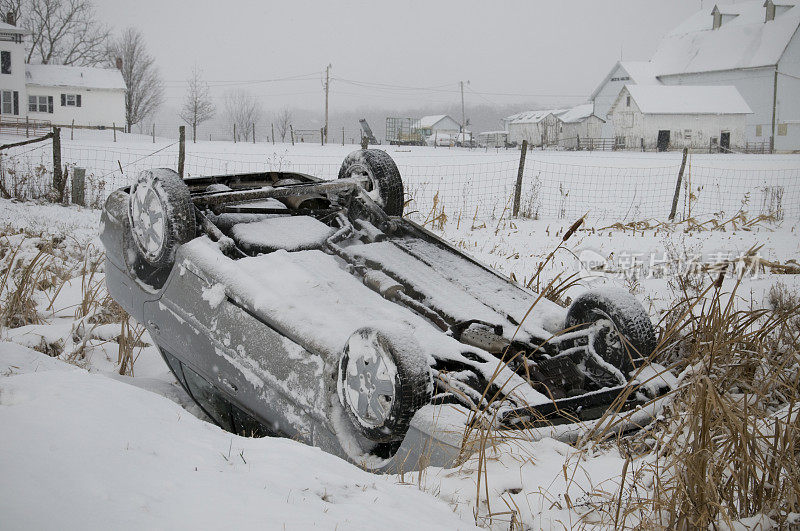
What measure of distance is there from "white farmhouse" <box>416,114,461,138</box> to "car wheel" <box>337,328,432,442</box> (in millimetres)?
47890

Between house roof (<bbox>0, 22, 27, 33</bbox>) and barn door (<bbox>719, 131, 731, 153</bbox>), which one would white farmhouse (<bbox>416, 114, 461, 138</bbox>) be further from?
house roof (<bbox>0, 22, 27, 33</bbox>)

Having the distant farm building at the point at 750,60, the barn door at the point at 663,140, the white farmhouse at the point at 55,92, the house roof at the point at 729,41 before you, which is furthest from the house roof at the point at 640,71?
the white farmhouse at the point at 55,92

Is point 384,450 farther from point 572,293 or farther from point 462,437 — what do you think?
point 572,293

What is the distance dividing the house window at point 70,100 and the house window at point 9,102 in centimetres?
308

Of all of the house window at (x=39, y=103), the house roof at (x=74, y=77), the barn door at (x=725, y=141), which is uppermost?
the house roof at (x=74, y=77)

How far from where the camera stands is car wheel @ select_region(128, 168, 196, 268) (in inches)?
123

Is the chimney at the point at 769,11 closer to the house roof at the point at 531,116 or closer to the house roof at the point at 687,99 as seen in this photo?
the house roof at the point at 687,99

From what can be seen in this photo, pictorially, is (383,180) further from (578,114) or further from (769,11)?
(578,114)

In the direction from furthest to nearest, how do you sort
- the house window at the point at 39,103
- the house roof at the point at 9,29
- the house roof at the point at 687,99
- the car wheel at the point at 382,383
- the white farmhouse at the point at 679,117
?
1. the house window at the point at 39,103
2. the house roof at the point at 9,29
3. the white farmhouse at the point at 679,117
4. the house roof at the point at 687,99
5. the car wheel at the point at 382,383

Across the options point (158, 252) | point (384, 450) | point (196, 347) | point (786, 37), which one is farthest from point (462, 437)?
point (786, 37)

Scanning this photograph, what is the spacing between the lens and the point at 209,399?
3.03 meters

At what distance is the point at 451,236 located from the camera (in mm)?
7641

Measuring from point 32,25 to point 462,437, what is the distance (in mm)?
41565

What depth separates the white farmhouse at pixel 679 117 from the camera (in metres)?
23.7
